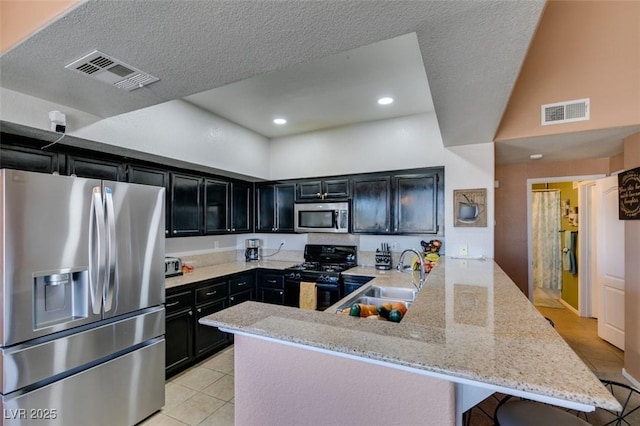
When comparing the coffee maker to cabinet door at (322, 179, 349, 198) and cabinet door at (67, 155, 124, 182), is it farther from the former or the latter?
cabinet door at (67, 155, 124, 182)

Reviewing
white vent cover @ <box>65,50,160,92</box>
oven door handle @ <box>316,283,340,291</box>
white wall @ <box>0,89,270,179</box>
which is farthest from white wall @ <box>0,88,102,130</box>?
oven door handle @ <box>316,283,340,291</box>

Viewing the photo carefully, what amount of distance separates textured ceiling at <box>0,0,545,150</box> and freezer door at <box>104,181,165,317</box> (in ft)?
2.49

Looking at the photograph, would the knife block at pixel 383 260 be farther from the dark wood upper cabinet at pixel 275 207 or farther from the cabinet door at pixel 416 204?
the dark wood upper cabinet at pixel 275 207

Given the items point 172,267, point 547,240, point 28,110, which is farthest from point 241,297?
point 547,240

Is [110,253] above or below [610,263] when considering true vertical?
above

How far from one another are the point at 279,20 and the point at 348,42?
0.31 meters

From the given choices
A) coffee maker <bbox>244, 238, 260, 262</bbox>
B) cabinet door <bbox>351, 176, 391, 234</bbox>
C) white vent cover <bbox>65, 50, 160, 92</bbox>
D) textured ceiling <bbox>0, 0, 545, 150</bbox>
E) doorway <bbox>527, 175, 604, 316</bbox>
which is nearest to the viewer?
textured ceiling <bbox>0, 0, 545, 150</bbox>

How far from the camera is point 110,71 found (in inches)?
60.8

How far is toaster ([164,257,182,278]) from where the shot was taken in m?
3.28

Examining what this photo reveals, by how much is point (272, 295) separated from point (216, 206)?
1.42m

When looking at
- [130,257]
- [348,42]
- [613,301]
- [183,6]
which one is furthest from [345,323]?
[613,301]

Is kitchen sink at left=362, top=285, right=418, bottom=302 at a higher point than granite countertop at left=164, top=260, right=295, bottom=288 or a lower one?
lower

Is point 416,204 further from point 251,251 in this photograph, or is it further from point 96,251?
point 96,251

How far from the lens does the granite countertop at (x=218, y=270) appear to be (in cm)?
309
